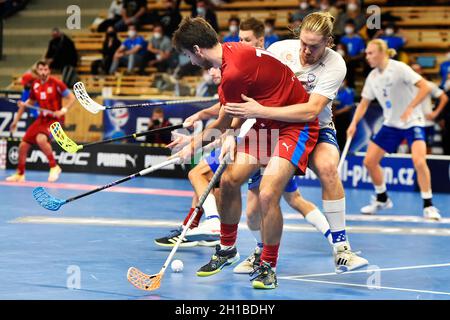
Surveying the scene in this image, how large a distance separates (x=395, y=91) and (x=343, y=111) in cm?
400

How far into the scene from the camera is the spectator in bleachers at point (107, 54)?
1997 cm

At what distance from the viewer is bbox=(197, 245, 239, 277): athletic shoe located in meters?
7.09

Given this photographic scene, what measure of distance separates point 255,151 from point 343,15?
11.8 meters

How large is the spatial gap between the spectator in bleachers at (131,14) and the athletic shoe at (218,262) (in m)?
14.2

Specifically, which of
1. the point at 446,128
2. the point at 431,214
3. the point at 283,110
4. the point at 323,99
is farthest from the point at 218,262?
the point at 446,128

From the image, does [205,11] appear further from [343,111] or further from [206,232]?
[206,232]

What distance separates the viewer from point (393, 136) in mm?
11883

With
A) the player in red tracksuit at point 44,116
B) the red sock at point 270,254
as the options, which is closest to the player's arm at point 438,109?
the player in red tracksuit at point 44,116

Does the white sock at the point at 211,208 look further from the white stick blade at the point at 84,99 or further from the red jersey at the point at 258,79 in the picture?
the red jersey at the point at 258,79

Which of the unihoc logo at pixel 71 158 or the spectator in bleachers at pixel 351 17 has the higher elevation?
the spectator in bleachers at pixel 351 17

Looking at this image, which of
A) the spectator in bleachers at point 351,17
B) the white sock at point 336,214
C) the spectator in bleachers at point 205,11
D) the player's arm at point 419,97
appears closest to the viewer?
the white sock at point 336,214

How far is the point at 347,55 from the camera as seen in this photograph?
56.3 ft

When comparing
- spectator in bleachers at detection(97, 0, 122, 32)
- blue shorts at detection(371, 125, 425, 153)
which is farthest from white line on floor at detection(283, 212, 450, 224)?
spectator in bleachers at detection(97, 0, 122, 32)

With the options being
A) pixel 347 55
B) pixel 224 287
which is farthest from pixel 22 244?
pixel 347 55
